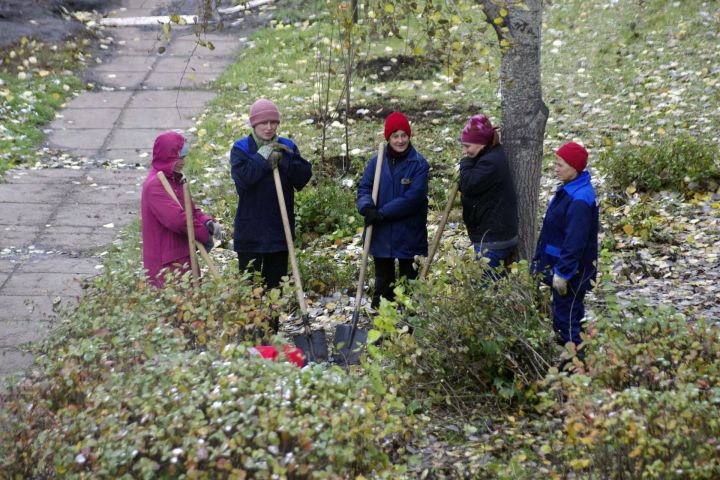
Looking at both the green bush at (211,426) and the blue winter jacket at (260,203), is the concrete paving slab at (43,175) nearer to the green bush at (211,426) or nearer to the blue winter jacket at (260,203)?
the blue winter jacket at (260,203)

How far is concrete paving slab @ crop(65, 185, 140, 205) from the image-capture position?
9008 mm

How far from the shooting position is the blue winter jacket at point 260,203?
18.6ft

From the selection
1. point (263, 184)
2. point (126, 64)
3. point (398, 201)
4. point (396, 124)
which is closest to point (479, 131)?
point (396, 124)

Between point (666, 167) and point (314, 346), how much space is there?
12.2ft

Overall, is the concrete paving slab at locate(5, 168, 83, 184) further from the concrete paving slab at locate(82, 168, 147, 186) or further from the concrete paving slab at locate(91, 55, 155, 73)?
the concrete paving slab at locate(91, 55, 155, 73)

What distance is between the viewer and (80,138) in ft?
35.7

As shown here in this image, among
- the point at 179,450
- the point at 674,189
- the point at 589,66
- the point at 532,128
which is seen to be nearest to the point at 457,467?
the point at 179,450

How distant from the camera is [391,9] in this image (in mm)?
5316

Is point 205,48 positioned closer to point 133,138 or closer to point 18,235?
point 133,138

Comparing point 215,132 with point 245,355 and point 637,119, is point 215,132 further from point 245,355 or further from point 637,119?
point 245,355

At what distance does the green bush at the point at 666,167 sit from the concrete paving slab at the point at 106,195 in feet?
15.4

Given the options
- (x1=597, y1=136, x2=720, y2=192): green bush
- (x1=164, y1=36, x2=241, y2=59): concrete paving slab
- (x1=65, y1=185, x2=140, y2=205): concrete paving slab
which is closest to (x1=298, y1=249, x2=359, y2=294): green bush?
(x1=597, y1=136, x2=720, y2=192): green bush

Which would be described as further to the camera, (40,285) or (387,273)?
(40,285)

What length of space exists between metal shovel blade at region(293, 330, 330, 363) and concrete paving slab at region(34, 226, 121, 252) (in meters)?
2.96
